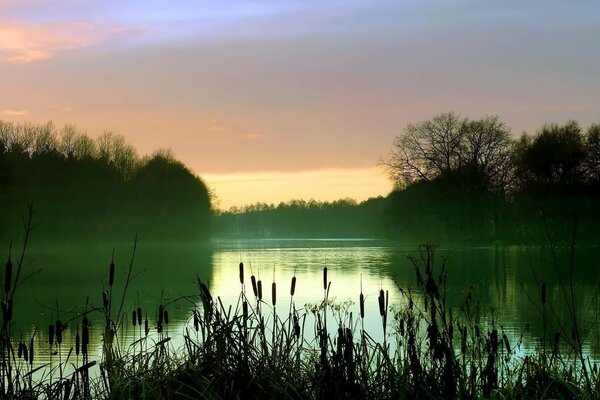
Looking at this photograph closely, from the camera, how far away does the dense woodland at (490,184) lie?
42844 millimetres

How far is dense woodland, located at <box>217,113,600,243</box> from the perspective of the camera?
42844 millimetres

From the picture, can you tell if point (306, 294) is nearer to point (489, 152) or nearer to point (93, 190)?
point (489, 152)

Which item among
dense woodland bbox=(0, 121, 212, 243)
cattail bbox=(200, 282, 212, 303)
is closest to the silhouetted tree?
dense woodland bbox=(0, 121, 212, 243)

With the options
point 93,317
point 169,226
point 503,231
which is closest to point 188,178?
point 169,226

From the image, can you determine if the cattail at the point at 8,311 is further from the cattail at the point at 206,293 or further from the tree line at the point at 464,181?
the tree line at the point at 464,181

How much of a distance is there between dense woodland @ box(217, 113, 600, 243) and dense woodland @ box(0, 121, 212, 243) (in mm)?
24249

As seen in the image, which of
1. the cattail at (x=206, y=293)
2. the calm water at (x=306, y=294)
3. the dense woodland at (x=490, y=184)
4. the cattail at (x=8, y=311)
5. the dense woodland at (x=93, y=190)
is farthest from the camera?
the dense woodland at (x=93, y=190)

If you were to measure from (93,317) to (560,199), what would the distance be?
31.5 metres

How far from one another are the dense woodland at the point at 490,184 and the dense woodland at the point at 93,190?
79.6 feet

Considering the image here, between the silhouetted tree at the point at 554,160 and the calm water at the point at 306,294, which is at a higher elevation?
the silhouetted tree at the point at 554,160

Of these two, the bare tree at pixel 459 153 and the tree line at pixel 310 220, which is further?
the tree line at pixel 310 220

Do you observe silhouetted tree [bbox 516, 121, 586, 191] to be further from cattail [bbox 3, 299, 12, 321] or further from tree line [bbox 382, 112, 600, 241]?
cattail [bbox 3, 299, 12, 321]

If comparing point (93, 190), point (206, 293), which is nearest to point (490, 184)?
point (93, 190)

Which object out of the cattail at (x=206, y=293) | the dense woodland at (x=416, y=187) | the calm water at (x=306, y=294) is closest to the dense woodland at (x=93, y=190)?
the dense woodland at (x=416, y=187)
